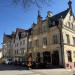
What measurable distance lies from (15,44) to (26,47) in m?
11.0

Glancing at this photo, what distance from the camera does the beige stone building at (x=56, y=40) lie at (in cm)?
3147

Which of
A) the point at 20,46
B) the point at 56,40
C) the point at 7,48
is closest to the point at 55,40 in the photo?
the point at 56,40

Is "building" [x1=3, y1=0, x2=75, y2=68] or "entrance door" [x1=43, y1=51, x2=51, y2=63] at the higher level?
"building" [x1=3, y1=0, x2=75, y2=68]

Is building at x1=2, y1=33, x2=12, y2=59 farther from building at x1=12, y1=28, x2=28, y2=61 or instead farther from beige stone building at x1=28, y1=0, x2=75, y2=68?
beige stone building at x1=28, y1=0, x2=75, y2=68

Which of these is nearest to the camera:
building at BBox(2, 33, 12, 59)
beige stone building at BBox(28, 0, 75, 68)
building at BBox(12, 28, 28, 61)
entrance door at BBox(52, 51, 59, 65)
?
beige stone building at BBox(28, 0, 75, 68)

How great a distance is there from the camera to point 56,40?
32812 mm

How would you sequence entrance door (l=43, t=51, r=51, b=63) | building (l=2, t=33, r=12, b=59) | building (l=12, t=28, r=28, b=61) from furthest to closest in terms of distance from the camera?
building (l=2, t=33, r=12, b=59) → building (l=12, t=28, r=28, b=61) → entrance door (l=43, t=51, r=51, b=63)

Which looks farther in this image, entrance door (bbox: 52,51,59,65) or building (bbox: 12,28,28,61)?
building (bbox: 12,28,28,61)

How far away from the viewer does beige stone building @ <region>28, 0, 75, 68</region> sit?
103 feet

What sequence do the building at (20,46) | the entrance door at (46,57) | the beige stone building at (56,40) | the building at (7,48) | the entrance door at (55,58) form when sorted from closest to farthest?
1. the beige stone building at (56,40)
2. the entrance door at (55,58)
3. the entrance door at (46,57)
4. the building at (20,46)
5. the building at (7,48)

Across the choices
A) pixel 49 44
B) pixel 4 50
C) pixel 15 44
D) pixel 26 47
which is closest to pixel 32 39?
pixel 26 47

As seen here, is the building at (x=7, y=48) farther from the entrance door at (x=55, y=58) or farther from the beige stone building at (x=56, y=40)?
the entrance door at (x=55, y=58)

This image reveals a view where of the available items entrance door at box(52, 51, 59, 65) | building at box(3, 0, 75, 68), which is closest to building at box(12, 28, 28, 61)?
building at box(3, 0, 75, 68)

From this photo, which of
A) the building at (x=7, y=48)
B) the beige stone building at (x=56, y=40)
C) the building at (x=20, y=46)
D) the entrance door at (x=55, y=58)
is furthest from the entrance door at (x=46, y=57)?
the building at (x=7, y=48)
